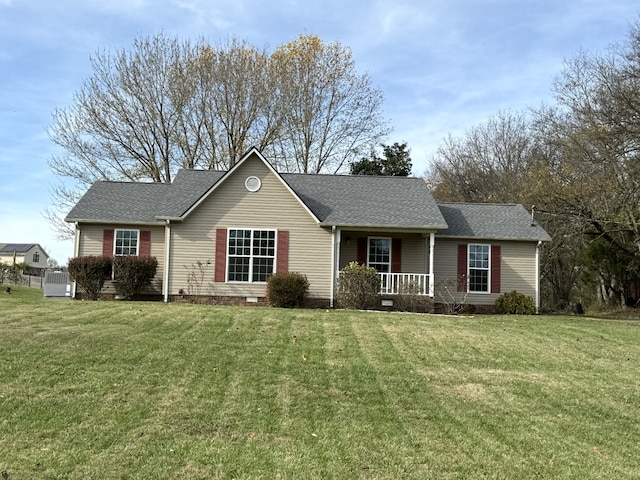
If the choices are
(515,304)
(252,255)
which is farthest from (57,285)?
(515,304)

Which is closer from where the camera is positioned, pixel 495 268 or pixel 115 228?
pixel 115 228

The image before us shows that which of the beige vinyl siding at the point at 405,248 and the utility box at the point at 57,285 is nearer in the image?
the beige vinyl siding at the point at 405,248

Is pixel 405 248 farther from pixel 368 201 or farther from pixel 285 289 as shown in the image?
pixel 285 289

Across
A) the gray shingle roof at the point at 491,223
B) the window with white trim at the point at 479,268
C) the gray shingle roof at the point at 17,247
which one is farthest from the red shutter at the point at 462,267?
the gray shingle roof at the point at 17,247

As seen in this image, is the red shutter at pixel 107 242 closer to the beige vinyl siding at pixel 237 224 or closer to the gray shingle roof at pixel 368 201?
the beige vinyl siding at pixel 237 224

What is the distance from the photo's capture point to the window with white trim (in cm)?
2020

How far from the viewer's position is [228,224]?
18.6 meters

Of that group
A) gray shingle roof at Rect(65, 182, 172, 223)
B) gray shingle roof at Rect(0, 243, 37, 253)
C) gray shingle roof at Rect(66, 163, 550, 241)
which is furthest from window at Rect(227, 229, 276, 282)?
gray shingle roof at Rect(0, 243, 37, 253)

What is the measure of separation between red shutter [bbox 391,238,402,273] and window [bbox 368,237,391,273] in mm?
141

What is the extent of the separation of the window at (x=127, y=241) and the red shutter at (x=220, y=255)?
3027mm

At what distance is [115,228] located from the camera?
19438 mm

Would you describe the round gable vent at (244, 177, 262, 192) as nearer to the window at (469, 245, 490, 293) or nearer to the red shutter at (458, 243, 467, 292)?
the red shutter at (458, 243, 467, 292)

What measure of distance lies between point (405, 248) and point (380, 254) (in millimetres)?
923

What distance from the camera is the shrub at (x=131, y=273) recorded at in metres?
18.1
